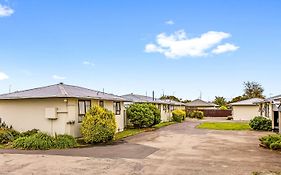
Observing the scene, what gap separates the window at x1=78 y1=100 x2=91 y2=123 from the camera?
17.4 m

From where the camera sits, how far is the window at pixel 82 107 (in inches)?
685

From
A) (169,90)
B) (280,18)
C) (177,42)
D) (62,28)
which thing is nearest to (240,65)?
(177,42)

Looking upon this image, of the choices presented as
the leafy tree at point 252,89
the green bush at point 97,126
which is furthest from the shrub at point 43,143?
the leafy tree at point 252,89

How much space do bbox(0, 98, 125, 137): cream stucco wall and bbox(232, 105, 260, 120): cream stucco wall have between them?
30870 mm

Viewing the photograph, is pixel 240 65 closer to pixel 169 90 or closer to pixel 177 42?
pixel 177 42

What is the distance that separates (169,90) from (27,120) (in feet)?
188

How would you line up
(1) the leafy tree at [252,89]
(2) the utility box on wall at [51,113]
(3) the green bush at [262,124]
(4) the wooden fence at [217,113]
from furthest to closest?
1. (1) the leafy tree at [252,89]
2. (4) the wooden fence at [217,113]
3. (3) the green bush at [262,124]
4. (2) the utility box on wall at [51,113]

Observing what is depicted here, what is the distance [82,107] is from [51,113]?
6.66ft

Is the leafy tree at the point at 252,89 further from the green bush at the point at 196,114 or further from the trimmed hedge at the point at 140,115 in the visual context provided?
the trimmed hedge at the point at 140,115

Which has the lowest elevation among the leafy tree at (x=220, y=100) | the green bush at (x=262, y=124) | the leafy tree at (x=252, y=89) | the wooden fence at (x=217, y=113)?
the wooden fence at (x=217, y=113)

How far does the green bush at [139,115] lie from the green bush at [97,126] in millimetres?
8076

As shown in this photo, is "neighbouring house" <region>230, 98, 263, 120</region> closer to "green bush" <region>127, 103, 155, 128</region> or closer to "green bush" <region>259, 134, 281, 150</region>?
"green bush" <region>127, 103, 155, 128</region>

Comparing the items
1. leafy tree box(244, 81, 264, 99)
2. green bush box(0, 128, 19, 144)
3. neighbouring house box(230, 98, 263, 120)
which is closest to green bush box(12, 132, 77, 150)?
green bush box(0, 128, 19, 144)

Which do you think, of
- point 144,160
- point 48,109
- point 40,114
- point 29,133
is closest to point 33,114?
point 40,114
